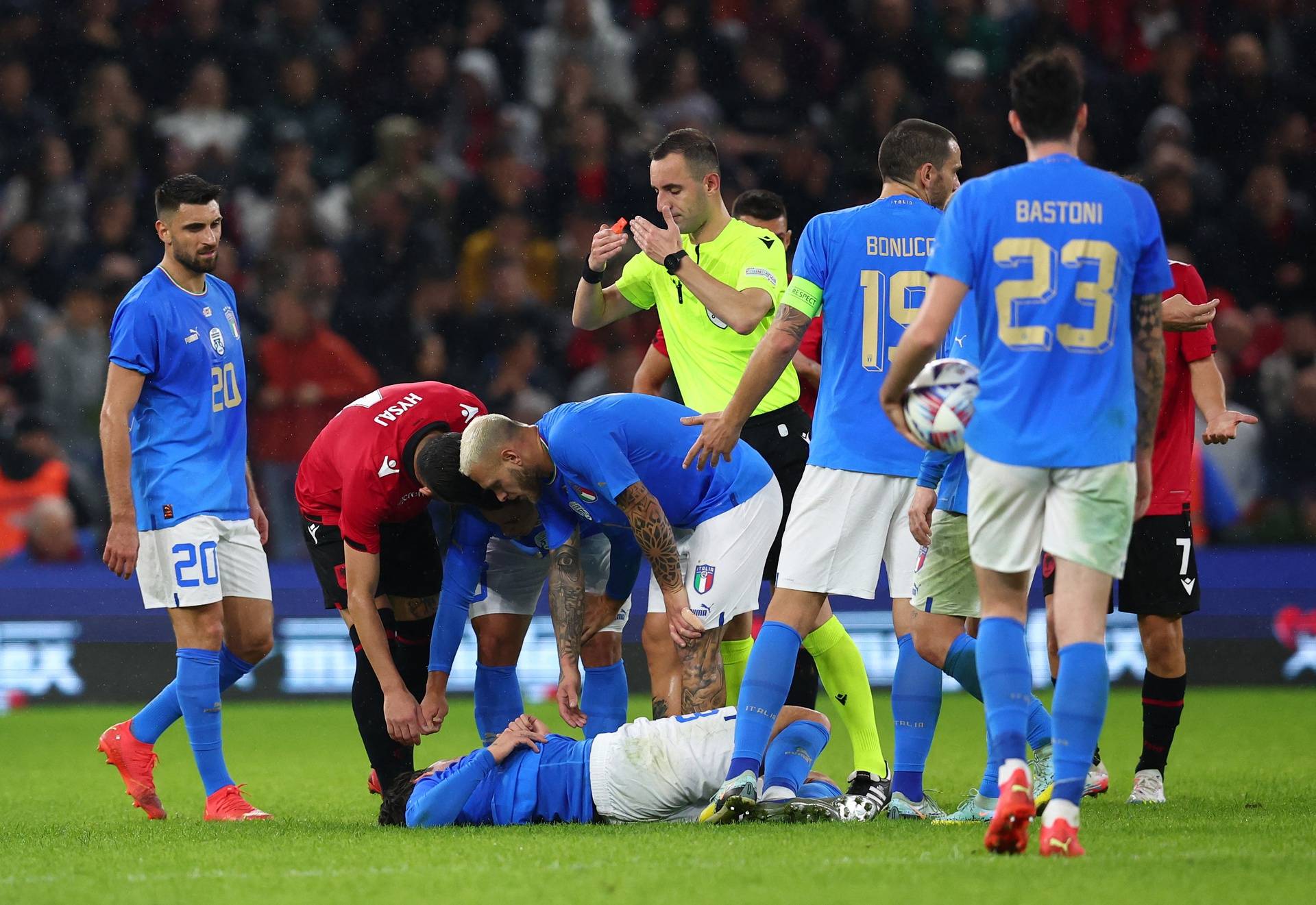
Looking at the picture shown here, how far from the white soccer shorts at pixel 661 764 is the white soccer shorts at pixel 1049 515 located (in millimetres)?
1378

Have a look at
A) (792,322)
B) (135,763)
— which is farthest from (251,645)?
(792,322)

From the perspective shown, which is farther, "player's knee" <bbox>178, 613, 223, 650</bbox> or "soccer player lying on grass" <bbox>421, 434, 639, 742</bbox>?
"player's knee" <bbox>178, 613, 223, 650</bbox>

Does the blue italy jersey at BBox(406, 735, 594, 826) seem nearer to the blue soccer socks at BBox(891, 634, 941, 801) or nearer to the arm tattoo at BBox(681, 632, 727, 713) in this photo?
the arm tattoo at BBox(681, 632, 727, 713)

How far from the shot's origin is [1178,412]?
269 inches

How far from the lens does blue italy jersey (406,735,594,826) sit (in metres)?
5.80

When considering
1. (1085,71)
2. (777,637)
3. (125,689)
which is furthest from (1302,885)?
(1085,71)

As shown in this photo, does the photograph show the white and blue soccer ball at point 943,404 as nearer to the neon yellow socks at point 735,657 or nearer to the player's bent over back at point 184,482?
the neon yellow socks at point 735,657

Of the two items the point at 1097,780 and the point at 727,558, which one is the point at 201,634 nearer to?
the point at 727,558

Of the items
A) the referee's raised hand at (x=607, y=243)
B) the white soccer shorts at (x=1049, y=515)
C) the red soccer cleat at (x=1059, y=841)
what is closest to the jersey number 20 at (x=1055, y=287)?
the white soccer shorts at (x=1049, y=515)

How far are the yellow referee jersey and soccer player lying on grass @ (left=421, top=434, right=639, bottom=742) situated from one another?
0.90 m

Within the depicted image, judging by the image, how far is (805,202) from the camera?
13305 mm

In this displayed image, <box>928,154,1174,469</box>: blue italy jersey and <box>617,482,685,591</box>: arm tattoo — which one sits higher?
<box>928,154,1174,469</box>: blue italy jersey

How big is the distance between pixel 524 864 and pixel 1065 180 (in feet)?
8.36

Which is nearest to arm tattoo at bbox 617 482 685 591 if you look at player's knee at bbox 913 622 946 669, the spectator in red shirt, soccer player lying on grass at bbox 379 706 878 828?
soccer player lying on grass at bbox 379 706 878 828
